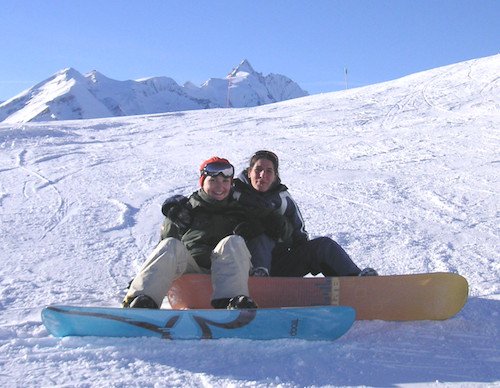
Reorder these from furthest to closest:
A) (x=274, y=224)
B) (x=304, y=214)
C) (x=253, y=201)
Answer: (x=304, y=214)
(x=274, y=224)
(x=253, y=201)

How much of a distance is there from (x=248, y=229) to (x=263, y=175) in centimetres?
45

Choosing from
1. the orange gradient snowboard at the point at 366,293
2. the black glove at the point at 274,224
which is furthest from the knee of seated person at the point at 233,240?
the black glove at the point at 274,224

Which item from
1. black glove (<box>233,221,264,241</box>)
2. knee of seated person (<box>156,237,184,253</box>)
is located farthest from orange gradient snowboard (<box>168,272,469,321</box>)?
black glove (<box>233,221,264,241</box>)

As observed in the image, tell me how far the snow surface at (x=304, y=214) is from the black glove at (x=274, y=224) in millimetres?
926

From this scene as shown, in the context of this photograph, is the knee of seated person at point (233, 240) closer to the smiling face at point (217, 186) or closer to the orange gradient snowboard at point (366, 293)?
the orange gradient snowboard at point (366, 293)

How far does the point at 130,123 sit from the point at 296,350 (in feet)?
51.7

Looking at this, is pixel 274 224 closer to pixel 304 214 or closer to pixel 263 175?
pixel 263 175

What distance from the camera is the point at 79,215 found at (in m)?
6.79

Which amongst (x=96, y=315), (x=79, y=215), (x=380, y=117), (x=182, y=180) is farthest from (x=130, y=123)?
(x=96, y=315)

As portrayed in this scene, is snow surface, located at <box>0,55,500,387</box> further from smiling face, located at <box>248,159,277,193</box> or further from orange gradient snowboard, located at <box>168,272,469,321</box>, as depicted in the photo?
smiling face, located at <box>248,159,277,193</box>

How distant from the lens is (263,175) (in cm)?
405

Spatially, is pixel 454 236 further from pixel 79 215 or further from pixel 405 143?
pixel 405 143

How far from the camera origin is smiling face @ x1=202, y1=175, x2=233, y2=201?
376cm

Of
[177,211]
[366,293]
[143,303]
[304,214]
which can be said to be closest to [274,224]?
[177,211]
